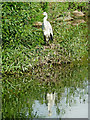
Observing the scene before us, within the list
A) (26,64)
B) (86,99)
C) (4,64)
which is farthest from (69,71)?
(86,99)

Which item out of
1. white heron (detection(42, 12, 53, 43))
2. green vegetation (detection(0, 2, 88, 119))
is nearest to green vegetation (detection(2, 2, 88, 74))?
green vegetation (detection(0, 2, 88, 119))

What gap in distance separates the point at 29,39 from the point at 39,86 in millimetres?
1841

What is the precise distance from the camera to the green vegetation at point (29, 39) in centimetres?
835

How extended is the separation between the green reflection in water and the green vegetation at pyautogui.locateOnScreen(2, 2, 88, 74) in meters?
0.31

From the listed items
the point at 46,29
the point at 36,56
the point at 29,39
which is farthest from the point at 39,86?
the point at 46,29

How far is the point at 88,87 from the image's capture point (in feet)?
22.8

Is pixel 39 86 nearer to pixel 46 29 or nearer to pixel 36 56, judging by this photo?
pixel 36 56

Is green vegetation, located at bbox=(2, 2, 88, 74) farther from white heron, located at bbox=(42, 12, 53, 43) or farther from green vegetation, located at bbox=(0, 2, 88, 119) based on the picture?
white heron, located at bbox=(42, 12, 53, 43)

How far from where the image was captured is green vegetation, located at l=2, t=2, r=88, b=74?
835 centimetres

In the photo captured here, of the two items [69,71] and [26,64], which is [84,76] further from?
[26,64]

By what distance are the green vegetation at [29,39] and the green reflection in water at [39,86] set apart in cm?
31

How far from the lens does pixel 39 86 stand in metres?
7.37

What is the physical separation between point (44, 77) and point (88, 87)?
151 cm

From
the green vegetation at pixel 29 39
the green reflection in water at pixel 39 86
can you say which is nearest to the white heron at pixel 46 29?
the green vegetation at pixel 29 39
